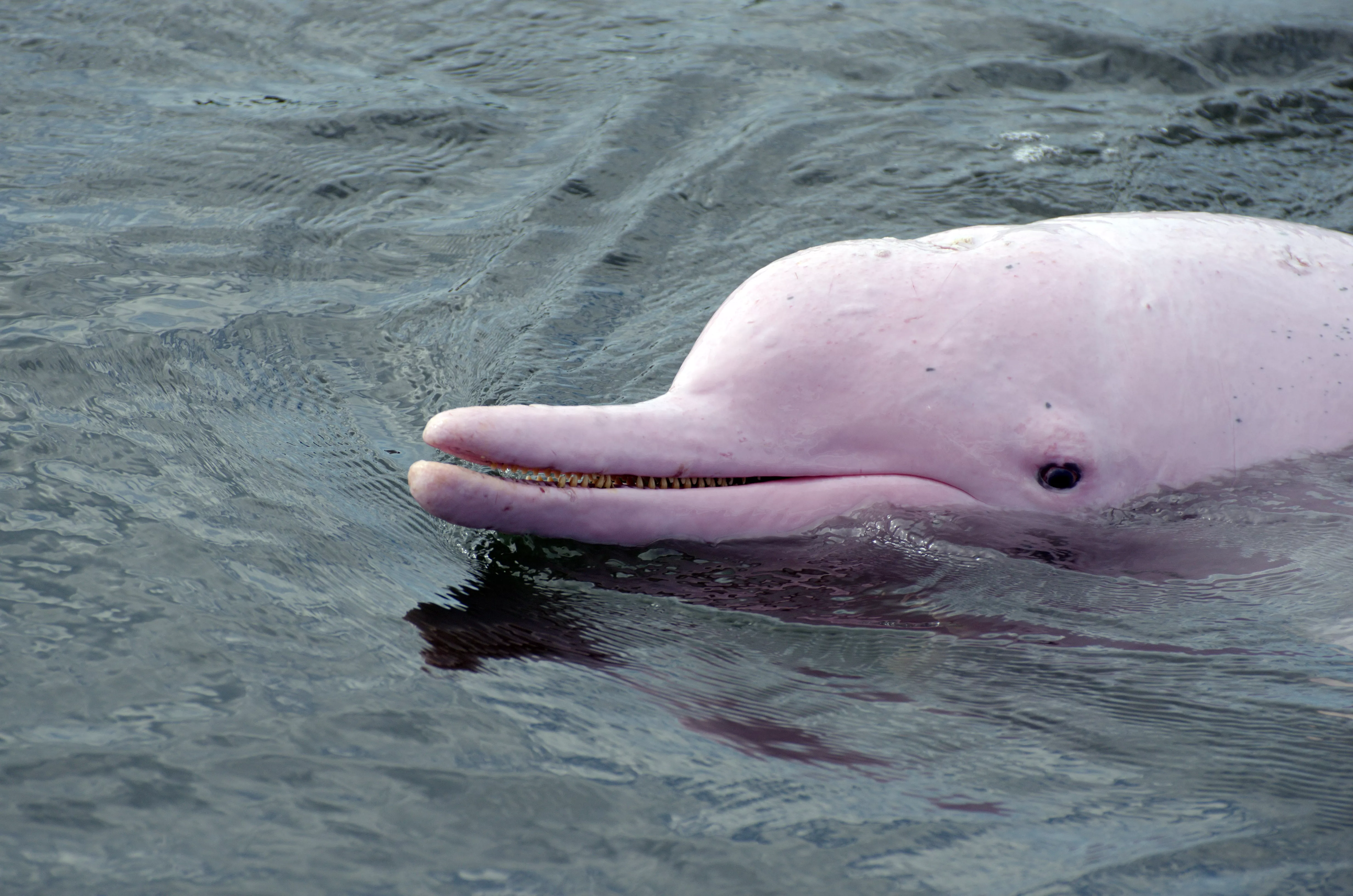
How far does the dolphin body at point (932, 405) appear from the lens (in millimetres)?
4703

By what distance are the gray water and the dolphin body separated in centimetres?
16

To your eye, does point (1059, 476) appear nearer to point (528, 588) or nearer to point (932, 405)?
point (932, 405)

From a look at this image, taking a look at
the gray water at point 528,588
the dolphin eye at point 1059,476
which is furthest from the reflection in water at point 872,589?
the dolphin eye at point 1059,476

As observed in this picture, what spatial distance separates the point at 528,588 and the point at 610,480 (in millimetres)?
472

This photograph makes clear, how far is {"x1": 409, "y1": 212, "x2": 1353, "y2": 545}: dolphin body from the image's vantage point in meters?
4.70

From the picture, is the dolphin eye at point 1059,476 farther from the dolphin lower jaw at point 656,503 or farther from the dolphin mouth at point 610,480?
the dolphin mouth at point 610,480

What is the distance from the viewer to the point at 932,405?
4871 millimetres

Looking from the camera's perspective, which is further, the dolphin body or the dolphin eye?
the dolphin eye

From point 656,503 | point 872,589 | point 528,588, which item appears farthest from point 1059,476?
point 528,588

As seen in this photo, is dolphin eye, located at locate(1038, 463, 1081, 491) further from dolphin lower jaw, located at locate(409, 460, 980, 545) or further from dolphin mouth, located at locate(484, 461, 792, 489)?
dolphin mouth, located at locate(484, 461, 792, 489)

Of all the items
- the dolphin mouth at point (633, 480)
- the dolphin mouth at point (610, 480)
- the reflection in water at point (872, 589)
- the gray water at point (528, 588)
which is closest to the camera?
the gray water at point (528, 588)

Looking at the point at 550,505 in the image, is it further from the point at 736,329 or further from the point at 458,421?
the point at 736,329

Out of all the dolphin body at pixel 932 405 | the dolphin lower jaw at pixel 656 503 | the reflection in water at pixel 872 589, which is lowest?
the reflection in water at pixel 872 589

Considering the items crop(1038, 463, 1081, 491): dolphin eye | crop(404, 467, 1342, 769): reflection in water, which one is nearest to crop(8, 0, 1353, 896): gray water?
crop(404, 467, 1342, 769): reflection in water
